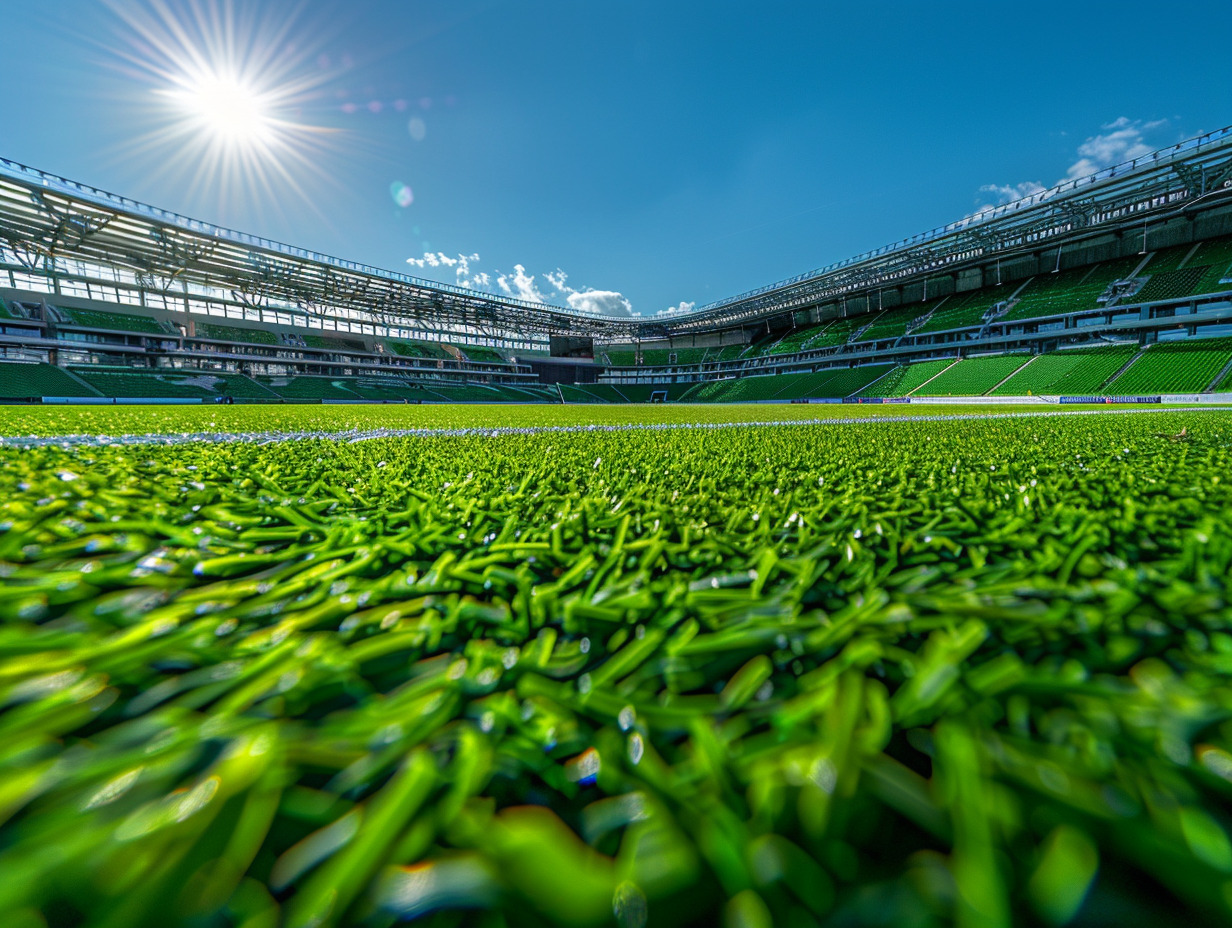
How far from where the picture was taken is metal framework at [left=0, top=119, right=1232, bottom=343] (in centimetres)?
1584

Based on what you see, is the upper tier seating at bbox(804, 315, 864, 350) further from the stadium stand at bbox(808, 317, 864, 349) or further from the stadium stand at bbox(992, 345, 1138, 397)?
the stadium stand at bbox(992, 345, 1138, 397)

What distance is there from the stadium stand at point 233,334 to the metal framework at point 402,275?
54.7 inches

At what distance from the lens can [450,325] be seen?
34500 millimetres

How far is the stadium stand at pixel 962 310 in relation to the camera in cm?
2462

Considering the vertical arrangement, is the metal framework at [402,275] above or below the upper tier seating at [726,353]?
above

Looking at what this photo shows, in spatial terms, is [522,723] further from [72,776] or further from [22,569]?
[22,569]

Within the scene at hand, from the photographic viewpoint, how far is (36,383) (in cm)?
1903

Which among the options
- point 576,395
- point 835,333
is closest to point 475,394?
point 576,395

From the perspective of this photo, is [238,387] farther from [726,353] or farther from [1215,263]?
[1215,263]

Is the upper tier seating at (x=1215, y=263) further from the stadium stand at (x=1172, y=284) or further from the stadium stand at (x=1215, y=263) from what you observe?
the stadium stand at (x=1172, y=284)

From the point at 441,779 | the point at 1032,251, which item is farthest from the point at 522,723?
the point at 1032,251

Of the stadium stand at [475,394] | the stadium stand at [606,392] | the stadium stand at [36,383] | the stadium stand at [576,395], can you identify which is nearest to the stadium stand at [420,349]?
the stadium stand at [475,394]

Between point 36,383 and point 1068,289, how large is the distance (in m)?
46.9

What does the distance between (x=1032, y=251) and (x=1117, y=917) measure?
3358 centimetres
